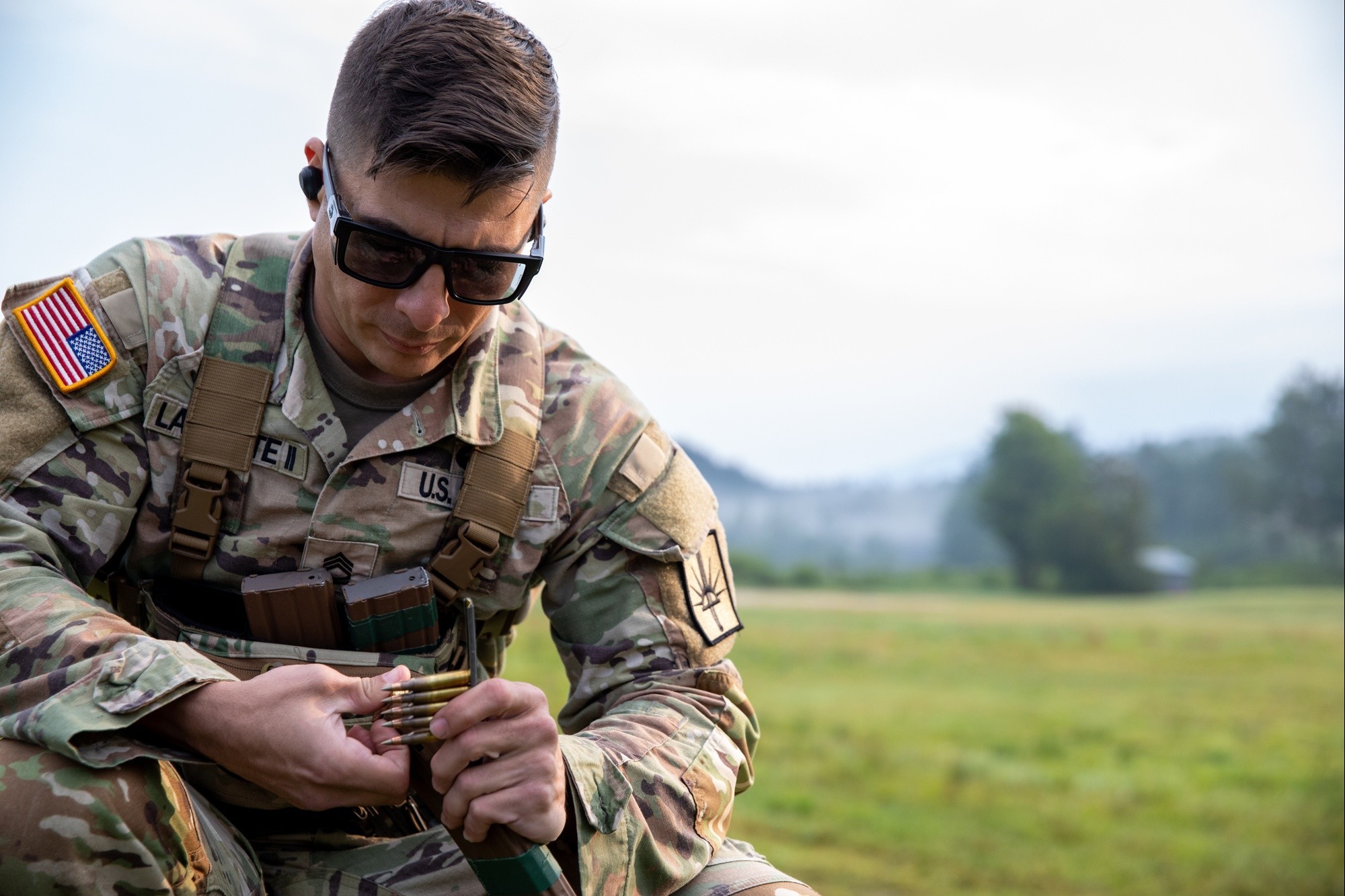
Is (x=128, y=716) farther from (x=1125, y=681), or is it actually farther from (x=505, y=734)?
(x=1125, y=681)

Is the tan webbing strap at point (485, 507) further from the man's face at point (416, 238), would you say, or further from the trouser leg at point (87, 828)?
the trouser leg at point (87, 828)

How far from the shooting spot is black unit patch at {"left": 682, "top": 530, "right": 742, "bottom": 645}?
322 centimetres

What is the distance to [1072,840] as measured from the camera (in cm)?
1317

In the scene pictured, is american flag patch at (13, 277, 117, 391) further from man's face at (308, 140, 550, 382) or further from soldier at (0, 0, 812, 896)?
man's face at (308, 140, 550, 382)

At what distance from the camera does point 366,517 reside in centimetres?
310

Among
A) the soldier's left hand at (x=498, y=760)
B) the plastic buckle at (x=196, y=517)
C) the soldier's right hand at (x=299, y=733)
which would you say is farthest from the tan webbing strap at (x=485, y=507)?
the soldier's left hand at (x=498, y=760)

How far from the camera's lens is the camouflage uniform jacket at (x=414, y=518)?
273 centimetres

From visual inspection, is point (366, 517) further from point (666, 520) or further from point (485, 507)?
point (666, 520)

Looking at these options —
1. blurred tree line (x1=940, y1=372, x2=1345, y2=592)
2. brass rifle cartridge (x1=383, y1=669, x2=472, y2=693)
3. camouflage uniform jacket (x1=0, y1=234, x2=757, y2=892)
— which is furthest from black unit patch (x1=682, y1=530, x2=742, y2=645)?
blurred tree line (x1=940, y1=372, x2=1345, y2=592)

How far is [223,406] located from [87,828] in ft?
3.65

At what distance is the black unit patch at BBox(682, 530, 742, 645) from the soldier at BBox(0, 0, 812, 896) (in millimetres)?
11

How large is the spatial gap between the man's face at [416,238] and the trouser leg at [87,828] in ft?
3.71

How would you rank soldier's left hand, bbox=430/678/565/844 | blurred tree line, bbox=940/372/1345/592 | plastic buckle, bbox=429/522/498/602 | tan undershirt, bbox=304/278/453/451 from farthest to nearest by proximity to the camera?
blurred tree line, bbox=940/372/1345/592 → tan undershirt, bbox=304/278/453/451 → plastic buckle, bbox=429/522/498/602 → soldier's left hand, bbox=430/678/565/844

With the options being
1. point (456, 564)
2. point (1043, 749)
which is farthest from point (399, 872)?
point (1043, 749)
